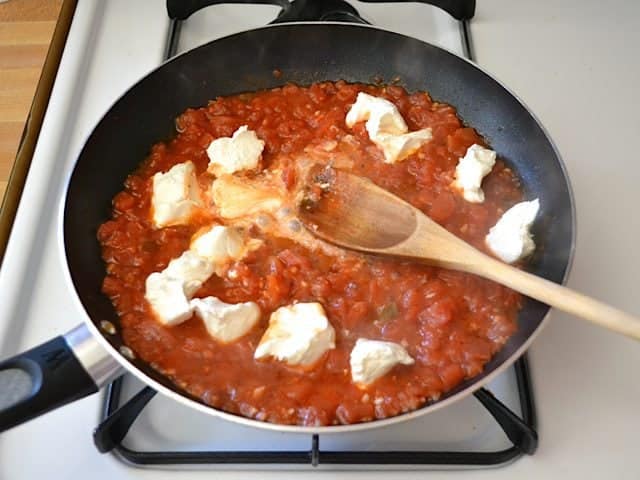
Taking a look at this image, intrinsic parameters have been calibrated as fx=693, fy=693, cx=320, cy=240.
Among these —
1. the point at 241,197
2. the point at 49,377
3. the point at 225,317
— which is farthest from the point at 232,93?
the point at 49,377

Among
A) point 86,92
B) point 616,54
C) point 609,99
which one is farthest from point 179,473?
point 616,54

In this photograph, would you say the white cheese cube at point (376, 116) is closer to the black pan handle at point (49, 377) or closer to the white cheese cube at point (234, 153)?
the white cheese cube at point (234, 153)

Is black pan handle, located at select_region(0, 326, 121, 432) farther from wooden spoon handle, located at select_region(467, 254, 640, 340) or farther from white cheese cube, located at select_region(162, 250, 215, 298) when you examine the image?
wooden spoon handle, located at select_region(467, 254, 640, 340)

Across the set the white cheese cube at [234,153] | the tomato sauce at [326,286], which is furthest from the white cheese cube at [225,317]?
the white cheese cube at [234,153]

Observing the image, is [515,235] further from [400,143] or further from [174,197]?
[174,197]

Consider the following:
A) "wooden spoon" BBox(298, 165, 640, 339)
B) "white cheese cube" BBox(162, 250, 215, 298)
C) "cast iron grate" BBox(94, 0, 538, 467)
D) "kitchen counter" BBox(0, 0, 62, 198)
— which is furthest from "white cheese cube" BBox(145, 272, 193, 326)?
"kitchen counter" BBox(0, 0, 62, 198)

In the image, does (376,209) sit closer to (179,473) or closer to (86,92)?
(179,473)

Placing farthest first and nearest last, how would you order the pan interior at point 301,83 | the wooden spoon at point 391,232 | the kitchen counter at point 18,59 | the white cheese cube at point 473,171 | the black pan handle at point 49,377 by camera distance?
the kitchen counter at point 18,59 < the white cheese cube at point 473,171 < the pan interior at point 301,83 < the wooden spoon at point 391,232 < the black pan handle at point 49,377

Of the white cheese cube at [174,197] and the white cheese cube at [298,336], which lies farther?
the white cheese cube at [174,197]
